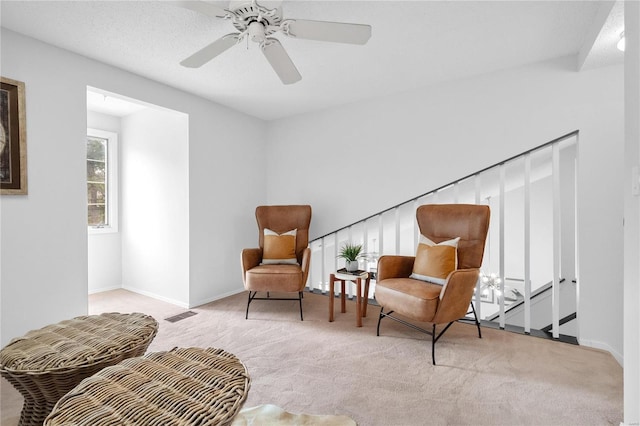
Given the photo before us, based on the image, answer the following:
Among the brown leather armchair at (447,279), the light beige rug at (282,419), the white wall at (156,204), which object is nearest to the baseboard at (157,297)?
the white wall at (156,204)

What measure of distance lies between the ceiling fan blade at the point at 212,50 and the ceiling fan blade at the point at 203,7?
0.47 ft

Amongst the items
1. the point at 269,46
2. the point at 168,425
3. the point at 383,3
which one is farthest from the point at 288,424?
the point at 383,3

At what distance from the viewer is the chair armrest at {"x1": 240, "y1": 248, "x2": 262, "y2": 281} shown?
317cm

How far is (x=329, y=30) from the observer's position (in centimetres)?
160

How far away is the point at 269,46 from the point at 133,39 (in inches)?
46.9

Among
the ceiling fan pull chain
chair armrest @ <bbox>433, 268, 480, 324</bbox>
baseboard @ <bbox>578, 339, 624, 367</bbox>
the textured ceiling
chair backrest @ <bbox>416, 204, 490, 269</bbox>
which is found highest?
the textured ceiling

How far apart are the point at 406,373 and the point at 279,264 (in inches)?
67.4

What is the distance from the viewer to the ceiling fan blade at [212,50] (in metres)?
1.74

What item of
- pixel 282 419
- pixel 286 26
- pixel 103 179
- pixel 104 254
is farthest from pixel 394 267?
pixel 103 179

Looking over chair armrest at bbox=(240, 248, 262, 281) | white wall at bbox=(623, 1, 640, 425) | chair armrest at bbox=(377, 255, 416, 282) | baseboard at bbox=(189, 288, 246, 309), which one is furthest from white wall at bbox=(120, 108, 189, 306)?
white wall at bbox=(623, 1, 640, 425)

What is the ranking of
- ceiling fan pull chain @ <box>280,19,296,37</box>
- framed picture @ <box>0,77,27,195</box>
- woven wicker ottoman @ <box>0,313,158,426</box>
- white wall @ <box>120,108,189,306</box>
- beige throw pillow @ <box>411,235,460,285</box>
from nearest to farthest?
woven wicker ottoman @ <box>0,313,158,426</box>
ceiling fan pull chain @ <box>280,19,296,37</box>
framed picture @ <box>0,77,27,195</box>
beige throw pillow @ <box>411,235,460,285</box>
white wall @ <box>120,108,189,306</box>

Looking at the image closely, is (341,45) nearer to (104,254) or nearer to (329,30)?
(329,30)

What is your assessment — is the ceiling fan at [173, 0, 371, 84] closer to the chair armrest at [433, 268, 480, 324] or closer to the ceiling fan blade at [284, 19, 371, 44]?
the ceiling fan blade at [284, 19, 371, 44]

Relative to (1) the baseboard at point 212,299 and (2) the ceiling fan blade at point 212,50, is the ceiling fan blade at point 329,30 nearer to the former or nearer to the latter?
(2) the ceiling fan blade at point 212,50
